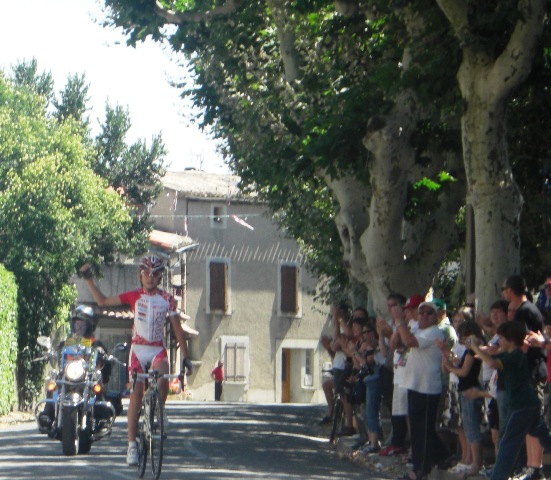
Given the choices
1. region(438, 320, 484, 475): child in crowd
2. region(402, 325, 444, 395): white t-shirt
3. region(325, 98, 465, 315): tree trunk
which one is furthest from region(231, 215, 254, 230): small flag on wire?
region(438, 320, 484, 475): child in crowd

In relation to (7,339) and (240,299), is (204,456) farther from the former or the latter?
(240,299)

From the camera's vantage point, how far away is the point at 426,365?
584 inches

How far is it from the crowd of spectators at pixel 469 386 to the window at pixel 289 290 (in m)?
46.6

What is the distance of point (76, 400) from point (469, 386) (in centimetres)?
455

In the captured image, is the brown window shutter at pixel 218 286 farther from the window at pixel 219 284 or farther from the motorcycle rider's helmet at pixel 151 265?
the motorcycle rider's helmet at pixel 151 265

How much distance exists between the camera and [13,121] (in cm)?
3650

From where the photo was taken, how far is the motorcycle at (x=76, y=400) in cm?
1617

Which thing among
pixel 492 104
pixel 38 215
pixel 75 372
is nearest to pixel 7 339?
pixel 38 215

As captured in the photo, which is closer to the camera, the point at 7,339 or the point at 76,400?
the point at 76,400

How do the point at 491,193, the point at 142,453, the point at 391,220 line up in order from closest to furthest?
the point at 142,453 → the point at 491,193 → the point at 391,220

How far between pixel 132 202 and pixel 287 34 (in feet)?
101

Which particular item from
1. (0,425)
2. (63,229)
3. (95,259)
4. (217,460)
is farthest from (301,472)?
(95,259)

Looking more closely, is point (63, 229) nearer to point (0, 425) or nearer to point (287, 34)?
point (0, 425)

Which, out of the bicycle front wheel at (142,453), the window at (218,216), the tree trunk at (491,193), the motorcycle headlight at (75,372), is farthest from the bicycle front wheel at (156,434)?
the window at (218,216)
